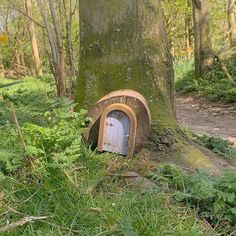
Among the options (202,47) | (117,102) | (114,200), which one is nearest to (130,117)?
(117,102)

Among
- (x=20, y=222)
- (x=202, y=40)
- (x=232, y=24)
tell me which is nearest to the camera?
(x=20, y=222)

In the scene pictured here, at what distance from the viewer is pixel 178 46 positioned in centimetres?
A: 2547

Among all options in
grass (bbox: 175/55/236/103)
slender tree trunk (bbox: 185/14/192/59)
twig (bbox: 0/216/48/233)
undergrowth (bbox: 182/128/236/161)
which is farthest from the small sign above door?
slender tree trunk (bbox: 185/14/192/59)

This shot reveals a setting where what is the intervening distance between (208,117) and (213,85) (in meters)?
2.63

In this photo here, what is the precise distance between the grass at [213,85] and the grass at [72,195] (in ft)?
24.6

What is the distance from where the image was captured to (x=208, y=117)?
8.90 meters

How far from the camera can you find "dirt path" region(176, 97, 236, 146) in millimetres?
7102

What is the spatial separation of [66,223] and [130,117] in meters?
1.15

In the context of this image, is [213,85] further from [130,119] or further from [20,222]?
[20,222]

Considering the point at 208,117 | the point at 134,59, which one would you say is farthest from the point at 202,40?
the point at 134,59

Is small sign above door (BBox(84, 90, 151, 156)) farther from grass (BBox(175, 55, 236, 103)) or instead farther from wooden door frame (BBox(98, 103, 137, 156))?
grass (BBox(175, 55, 236, 103))

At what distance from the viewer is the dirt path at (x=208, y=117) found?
7102 millimetres

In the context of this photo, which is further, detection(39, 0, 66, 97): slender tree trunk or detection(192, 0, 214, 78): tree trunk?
detection(192, 0, 214, 78): tree trunk

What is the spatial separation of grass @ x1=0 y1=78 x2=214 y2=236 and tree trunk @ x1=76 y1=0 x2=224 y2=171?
54 cm
